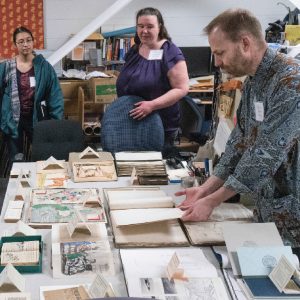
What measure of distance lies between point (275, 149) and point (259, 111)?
0.21m

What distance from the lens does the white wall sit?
Answer: 578 cm

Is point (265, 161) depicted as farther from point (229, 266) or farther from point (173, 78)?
point (173, 78)

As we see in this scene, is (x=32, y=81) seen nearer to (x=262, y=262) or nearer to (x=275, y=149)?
(x=275, y=149)

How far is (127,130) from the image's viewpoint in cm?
300

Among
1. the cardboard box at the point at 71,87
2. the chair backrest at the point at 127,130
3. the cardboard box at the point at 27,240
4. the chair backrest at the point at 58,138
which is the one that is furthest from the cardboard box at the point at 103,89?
the cardboard box at the point at 27,240

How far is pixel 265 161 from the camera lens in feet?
5.27

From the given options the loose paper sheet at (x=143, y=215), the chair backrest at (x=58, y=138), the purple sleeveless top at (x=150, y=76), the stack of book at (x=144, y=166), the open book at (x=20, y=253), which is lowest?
the chair backrest at (x=58, y=138)

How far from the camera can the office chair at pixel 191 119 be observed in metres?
4.58

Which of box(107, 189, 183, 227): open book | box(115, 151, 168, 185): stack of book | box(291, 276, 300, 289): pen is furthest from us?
box(115, 151, 168, 185): stack of book

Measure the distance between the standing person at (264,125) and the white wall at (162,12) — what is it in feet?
13.9

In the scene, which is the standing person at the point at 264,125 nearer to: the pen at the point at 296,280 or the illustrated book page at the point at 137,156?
the pen at the point at 296,280

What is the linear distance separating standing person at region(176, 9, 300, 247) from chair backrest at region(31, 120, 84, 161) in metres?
1.54

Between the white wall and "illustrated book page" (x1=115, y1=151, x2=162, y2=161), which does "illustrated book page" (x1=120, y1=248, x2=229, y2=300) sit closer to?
"illustrated book page" (x1=115, y1=151, x2=162, y2=161)

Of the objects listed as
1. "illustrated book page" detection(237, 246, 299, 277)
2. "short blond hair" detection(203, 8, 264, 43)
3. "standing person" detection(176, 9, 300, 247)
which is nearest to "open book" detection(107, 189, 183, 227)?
"standing person" detection(176, 9, 300, 247)
